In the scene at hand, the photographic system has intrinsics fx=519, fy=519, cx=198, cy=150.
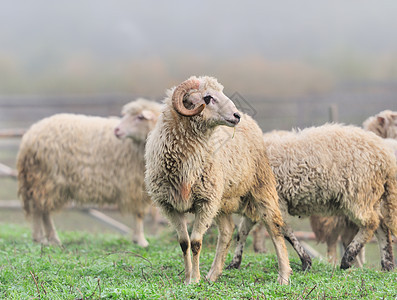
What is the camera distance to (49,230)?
7.10m

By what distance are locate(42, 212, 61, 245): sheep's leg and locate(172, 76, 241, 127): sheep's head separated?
11.8ft

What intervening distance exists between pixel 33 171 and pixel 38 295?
3496mm

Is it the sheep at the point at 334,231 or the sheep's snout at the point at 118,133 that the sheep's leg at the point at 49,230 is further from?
the sheep at the point at 334,231

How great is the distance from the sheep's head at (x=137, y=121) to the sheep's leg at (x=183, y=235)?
2757 millimetres

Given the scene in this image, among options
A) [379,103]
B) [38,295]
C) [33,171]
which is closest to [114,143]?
[33,171]

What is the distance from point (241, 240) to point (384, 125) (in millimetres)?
2504

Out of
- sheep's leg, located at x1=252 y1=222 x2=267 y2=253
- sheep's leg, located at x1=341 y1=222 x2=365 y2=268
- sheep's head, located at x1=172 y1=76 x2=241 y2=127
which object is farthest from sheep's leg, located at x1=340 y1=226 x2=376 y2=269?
sheep's leg, located at x1=252 y1=222 x2=267 y2=253

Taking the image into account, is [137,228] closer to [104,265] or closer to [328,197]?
[104,265]

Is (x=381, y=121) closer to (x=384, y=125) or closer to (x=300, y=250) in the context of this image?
(x=384, y=125)

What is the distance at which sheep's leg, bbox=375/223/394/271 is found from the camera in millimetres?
5008

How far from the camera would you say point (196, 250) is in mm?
4324

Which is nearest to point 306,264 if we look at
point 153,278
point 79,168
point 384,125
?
point 153,278

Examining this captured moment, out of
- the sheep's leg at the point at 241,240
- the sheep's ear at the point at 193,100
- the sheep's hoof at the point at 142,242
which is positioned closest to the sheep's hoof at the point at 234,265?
the sheep's leg at the point at 241,240

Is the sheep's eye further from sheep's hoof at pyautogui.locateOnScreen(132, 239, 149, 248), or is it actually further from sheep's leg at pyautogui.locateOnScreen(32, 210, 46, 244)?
sheep's leg at pyautogui.locateOnScreen(32, 210, 46, 244)
